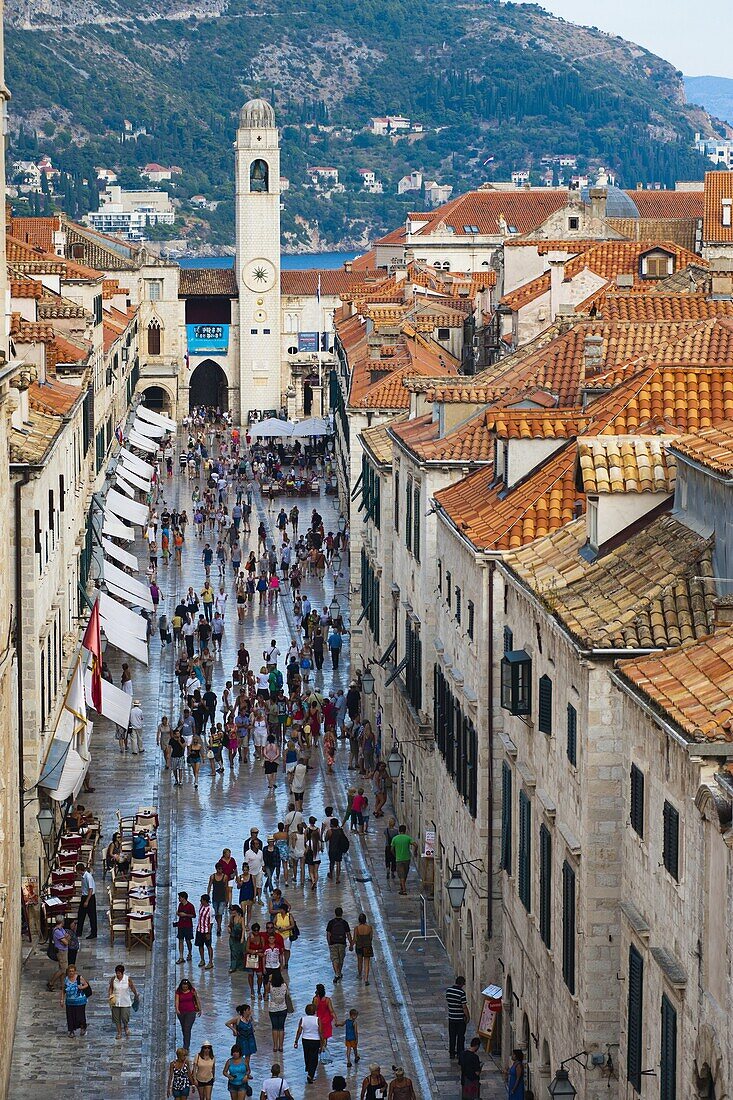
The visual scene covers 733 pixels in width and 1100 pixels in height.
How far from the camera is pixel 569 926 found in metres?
25.9

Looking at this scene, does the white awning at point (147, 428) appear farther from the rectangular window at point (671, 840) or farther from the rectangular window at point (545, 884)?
the rectangular window at point (671, 840)

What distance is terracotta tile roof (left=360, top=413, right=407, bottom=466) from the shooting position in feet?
162

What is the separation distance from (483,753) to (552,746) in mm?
5599

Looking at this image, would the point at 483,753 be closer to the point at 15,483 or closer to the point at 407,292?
the point at 15,483

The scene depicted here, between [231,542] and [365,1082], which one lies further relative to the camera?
[231,542]

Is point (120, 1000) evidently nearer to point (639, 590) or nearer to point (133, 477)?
point (639, 590)

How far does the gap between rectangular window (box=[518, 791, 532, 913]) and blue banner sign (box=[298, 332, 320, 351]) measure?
379 ft

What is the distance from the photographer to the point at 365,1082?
29.6 meters

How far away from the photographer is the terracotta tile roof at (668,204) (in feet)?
457

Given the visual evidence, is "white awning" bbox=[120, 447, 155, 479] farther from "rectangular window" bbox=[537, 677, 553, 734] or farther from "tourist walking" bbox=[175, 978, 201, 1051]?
"rectangular window" bbox=[537, 677, 553, 734]

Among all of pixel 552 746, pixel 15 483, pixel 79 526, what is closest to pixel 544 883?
pixel 552 746

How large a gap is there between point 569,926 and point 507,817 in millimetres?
5160

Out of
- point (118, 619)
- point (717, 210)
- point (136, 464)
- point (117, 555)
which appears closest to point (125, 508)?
point (117, 555)

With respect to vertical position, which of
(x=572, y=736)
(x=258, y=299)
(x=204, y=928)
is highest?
(x=572, y=736)
